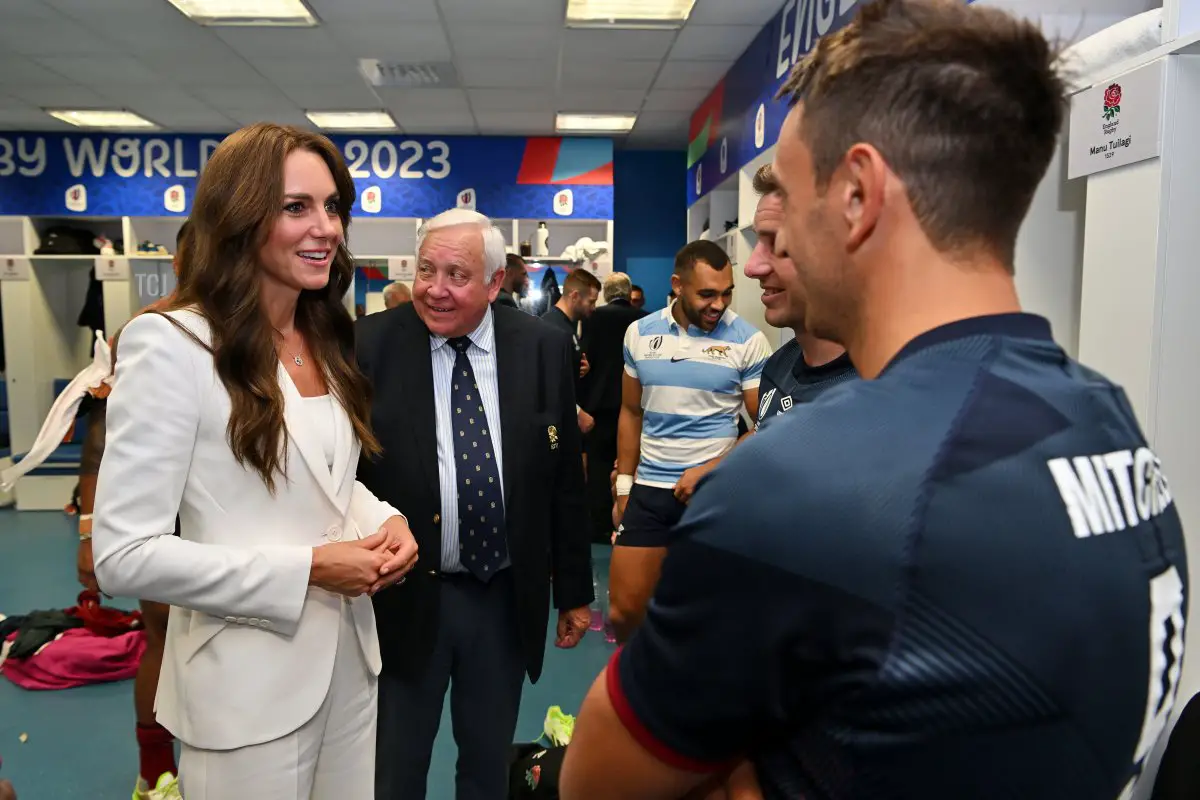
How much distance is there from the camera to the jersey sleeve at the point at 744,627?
56 cm

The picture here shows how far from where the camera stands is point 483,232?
2184 millimetres

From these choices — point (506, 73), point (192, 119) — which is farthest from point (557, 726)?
point (192, 119)

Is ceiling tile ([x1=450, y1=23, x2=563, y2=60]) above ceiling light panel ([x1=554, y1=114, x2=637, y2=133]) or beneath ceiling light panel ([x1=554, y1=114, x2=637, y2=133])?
beneath

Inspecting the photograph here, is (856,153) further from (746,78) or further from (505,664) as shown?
(746,78)

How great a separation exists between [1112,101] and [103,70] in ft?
24.5

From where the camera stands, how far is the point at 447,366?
2115 mm

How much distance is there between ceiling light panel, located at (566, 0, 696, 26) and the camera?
18.1 ft

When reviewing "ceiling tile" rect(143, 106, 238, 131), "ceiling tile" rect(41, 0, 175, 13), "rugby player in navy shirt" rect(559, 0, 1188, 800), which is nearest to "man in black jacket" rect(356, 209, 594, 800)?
"rugby player in navy shirt" rect(559, 0, 1188, 800)

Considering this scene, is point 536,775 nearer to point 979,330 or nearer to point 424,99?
point 979,330

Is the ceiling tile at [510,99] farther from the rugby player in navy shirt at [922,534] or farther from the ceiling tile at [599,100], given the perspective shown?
the rugby player in navy shirt at [922,534]

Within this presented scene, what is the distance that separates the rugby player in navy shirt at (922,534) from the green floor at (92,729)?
97.2 inches

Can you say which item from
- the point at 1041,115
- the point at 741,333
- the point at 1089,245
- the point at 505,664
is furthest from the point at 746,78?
the point at 1041,115

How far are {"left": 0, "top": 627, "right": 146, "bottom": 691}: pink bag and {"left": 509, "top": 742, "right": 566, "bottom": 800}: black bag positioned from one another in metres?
2.23

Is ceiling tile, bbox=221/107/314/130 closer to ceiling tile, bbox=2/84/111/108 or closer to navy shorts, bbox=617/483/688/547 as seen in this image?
ceiling tile, bbox=2/84/111/108
